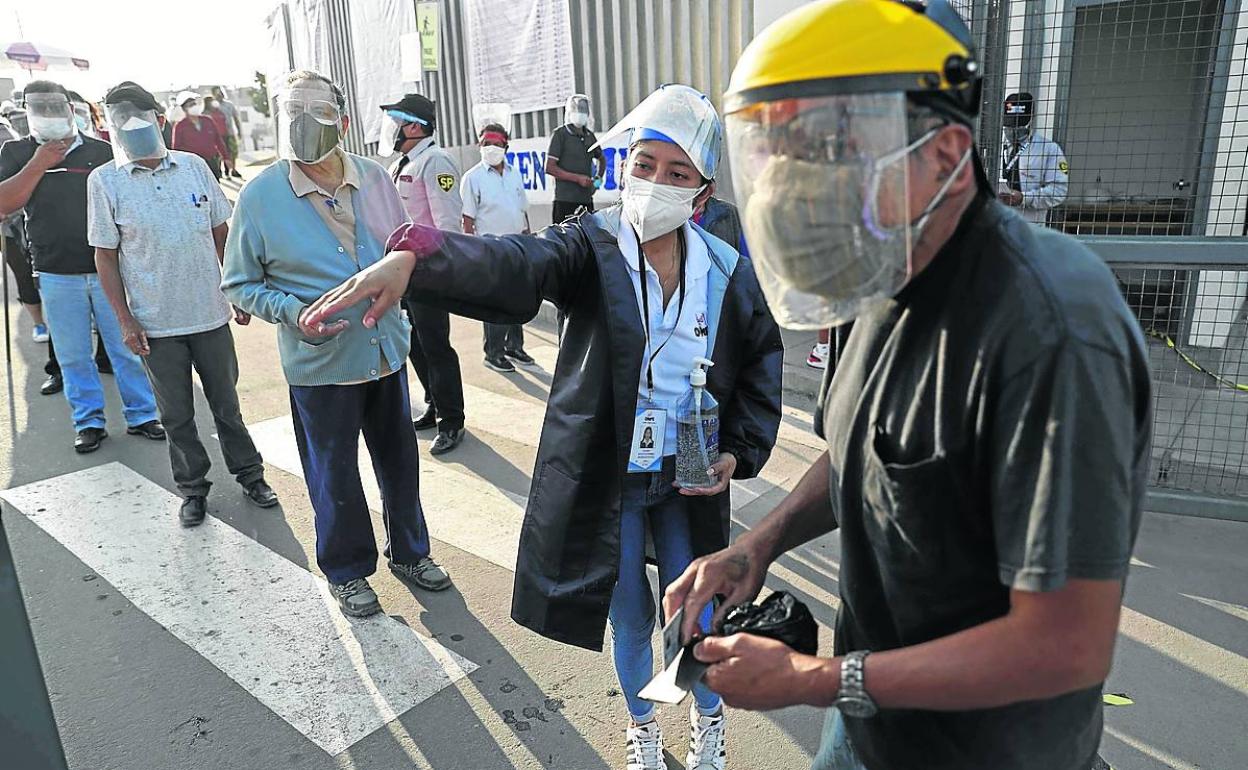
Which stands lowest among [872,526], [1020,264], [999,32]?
[872,526]

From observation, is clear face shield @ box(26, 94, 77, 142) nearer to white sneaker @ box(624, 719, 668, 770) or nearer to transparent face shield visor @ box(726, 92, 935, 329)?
white sneaker @ box(624, 719, 668, 770)

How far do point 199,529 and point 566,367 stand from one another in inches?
123

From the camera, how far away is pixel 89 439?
18.4 feet

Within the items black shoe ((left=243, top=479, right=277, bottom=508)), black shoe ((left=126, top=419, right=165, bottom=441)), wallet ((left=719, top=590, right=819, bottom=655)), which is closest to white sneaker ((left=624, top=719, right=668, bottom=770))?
wallet ((left=719, top=590, right=819, bottom=655))

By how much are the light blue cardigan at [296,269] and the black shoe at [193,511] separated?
5.33 ft

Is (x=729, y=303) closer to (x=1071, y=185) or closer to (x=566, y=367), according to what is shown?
(x=566, y=367)

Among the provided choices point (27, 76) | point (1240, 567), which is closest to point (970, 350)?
point (1240, 567)

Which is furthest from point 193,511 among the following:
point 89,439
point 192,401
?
point 89,439

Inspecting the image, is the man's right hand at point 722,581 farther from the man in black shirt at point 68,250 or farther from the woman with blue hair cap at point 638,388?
the man in black shirt at point 68,250

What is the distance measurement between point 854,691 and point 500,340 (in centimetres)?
630

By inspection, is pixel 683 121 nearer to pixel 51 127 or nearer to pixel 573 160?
pixel 51 127

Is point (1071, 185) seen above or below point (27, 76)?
below

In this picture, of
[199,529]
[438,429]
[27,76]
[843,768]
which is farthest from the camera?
[27,76]

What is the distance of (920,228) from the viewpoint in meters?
1.08
